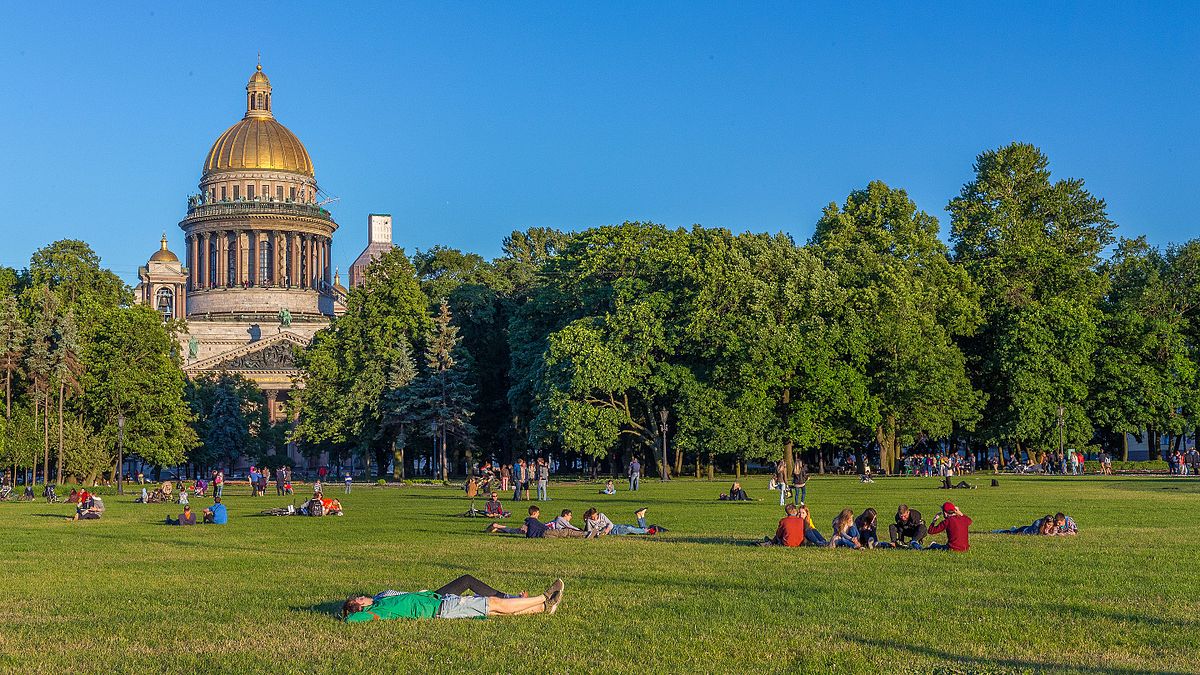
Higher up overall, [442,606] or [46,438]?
[46,438]

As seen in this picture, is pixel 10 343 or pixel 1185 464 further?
pixel 1185 464

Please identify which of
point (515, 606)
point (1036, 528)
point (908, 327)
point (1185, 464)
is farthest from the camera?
point (908, 327)

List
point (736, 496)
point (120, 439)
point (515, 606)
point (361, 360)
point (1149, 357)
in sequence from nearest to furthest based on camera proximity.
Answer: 1. point (515, 606)
2. point (736, 496)
3. point (120, 439)
4. point (1149, 357)
5. point (361, 360)

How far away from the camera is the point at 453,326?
7388 cm

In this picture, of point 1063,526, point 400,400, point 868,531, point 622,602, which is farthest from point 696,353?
point 622,602

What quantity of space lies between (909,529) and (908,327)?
4341 cm

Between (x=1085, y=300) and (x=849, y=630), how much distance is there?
6244 cm

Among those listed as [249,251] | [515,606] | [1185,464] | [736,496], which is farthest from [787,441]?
[249,251]

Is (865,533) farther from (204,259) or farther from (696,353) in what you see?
(204,259)

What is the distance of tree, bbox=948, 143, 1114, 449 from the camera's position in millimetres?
66750

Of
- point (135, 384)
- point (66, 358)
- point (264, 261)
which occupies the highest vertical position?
point (264, 261)

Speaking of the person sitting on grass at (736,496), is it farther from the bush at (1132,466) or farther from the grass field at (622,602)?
the bush at (1132,466)

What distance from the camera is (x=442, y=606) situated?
47.4 ft

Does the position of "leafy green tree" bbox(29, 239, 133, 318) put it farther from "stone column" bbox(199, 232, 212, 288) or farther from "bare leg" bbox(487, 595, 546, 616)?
"stone column" bbox(199, 232, 212, 288)
